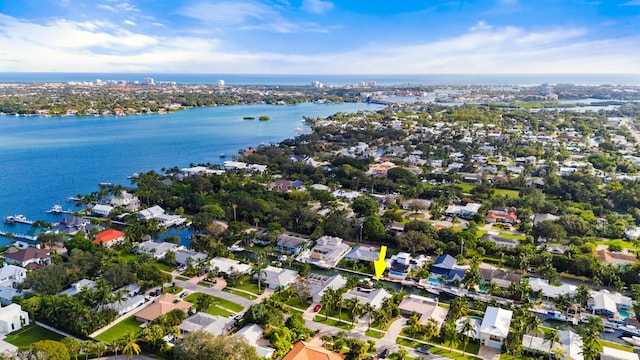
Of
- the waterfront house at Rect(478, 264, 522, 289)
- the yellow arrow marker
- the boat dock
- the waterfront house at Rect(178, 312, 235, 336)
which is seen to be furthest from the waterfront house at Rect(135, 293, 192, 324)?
the waterfront house at Rect(478, 264, 522, 289)

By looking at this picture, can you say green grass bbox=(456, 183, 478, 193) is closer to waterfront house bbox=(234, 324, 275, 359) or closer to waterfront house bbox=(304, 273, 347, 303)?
waterfront house bbox=(304, 273, 347, 303)

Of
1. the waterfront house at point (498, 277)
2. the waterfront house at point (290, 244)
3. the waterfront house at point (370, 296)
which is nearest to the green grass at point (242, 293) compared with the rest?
the waterfront house at point (370, 296)

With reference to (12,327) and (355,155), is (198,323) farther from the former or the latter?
(355,155)

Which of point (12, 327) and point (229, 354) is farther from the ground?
point (229, 354)

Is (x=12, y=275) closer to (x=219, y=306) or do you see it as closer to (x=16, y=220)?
(x=219, y=306)

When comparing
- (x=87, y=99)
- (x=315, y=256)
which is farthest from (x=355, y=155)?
(x=87, y=99)

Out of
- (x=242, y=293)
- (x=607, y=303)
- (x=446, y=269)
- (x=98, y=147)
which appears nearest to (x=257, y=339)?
(x=242, y=293)

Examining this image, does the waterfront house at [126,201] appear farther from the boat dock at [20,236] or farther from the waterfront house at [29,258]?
the waterfront house at [29,258]
